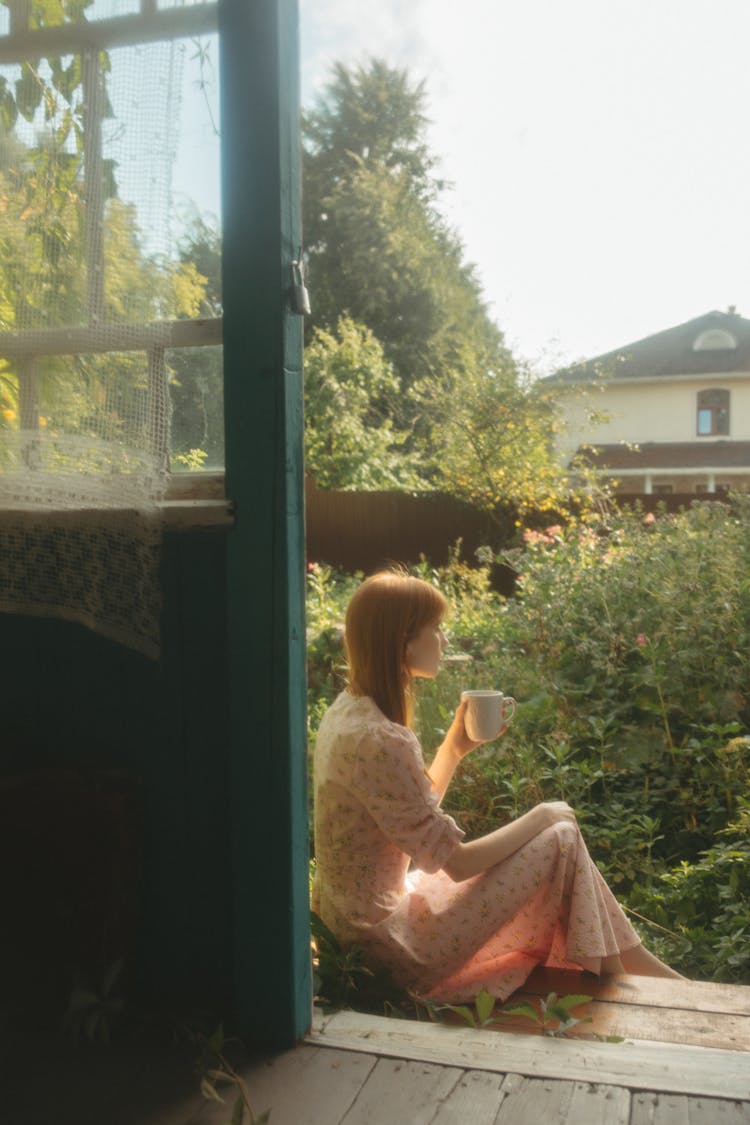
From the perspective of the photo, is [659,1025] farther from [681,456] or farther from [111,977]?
[681,456]

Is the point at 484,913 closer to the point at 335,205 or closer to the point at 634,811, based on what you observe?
the point at 634,811

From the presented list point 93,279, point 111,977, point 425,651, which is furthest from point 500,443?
point 111,977

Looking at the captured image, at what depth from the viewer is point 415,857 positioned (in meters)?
1.98

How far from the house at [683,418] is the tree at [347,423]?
592 centimetres

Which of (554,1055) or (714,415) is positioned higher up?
(714,415)

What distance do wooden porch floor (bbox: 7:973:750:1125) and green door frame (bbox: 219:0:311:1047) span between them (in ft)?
0.42

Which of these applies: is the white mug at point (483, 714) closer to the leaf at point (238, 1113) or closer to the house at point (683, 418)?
the leaf at point (238, 1113)

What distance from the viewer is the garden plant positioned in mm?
2928

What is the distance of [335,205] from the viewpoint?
22844mm

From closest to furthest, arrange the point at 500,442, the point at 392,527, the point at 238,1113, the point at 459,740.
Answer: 1. the point at 238,1113
2. the point at 459,740
3. the point at 500,442
4. the point at 392,527

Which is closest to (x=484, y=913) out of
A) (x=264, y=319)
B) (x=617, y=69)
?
(x=264, y=319)

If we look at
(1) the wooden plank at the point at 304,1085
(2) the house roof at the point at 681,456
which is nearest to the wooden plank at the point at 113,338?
(1) the wooden plank at the point at 304,1085

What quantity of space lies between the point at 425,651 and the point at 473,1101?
0.88 m

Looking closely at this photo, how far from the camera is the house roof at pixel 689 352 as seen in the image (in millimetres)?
21594
